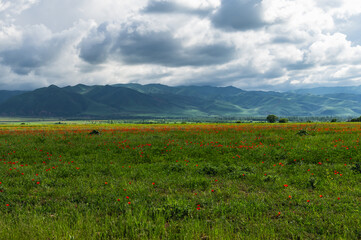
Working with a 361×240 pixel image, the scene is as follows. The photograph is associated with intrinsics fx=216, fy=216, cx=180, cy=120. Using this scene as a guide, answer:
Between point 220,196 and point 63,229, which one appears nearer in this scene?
point 63,229

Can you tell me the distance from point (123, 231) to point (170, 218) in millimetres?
1637

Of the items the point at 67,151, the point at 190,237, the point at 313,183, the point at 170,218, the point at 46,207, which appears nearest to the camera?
the point at 190,237

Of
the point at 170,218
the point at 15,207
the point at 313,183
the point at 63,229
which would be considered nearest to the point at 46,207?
the point at 15,207

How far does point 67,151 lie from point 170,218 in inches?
608

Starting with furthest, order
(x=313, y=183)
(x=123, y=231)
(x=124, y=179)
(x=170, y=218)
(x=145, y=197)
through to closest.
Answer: (x=124, y=179), (x=313, y=183), (x=145, y=197), (x=170, y=218), (x=123, y=231)

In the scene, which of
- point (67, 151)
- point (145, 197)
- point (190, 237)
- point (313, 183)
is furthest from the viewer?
point (67, 151)

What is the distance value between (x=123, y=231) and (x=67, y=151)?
601 inches

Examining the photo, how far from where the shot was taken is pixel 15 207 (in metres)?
8.58

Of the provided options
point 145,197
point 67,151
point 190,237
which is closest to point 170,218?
point 190,237

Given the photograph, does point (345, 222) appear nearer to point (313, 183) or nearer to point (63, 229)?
point (313, 183)

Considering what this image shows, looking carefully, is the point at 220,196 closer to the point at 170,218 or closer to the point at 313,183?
the point at 170,218

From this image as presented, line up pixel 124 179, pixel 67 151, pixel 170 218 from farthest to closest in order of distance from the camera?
pixel 67 151, pixel 124 179, pixel 170 218

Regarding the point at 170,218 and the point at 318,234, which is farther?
the point at 170,218

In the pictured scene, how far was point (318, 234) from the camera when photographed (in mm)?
6523
